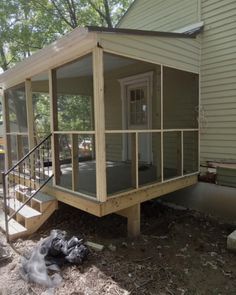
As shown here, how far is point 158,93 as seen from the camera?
4.34m

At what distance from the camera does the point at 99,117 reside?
3.28 meters

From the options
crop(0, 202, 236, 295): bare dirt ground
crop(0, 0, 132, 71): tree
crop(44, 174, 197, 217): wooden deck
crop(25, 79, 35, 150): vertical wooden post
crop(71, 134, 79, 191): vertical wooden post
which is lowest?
crop(0, 202, 236, 295): bare dirt ground

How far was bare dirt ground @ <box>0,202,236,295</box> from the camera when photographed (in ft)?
9.39

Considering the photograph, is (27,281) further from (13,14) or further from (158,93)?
(13,14)

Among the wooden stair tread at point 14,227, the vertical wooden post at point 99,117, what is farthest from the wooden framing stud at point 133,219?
the wooden stair tread at point 14,227

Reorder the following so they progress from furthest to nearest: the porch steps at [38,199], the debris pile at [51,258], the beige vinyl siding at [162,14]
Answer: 1. the beige vinyl siding at [162,14]
2. the porch steps at [38,199]
3. the debris pile at [51,258]

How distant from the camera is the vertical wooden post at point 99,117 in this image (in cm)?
323

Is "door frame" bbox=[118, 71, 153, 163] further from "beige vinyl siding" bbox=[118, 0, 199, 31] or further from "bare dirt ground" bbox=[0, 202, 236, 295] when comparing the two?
"bare dirt ground" bbox=[0, 202, 236, 295]

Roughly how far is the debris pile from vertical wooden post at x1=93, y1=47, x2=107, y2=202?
2.41ft

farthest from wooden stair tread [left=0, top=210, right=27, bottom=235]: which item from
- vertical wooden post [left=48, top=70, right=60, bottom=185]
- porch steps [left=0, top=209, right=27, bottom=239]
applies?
vertical wooden post [left=48, top=70, right=60, bottom=185]

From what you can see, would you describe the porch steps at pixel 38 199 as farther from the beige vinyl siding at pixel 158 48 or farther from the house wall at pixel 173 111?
the beige vinyl siding at pixel 158 48

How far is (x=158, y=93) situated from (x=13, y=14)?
1255cm

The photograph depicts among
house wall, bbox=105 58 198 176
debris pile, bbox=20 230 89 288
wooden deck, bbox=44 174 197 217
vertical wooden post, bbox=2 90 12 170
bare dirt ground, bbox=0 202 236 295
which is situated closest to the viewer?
bare dirt ground, bbox=0 202 236 295

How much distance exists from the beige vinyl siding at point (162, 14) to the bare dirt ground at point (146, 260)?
13.8 ft
